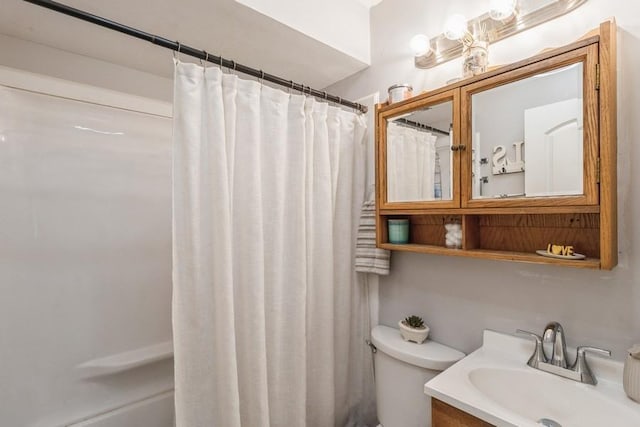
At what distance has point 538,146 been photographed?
3.44 feet

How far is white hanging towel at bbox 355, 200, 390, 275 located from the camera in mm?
1568

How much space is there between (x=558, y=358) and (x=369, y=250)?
0.85 metres

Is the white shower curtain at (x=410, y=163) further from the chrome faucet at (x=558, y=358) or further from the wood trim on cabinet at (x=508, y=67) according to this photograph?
the chrome faucet at (x=558, y=358)

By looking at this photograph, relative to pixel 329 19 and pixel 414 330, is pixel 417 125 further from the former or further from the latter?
pixel 414 330

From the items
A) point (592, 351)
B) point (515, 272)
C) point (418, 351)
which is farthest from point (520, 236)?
point (418, 351)

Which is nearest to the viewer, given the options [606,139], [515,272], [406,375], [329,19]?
[606,139]

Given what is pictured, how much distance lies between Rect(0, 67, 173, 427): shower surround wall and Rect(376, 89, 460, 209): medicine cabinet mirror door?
4.13 feet

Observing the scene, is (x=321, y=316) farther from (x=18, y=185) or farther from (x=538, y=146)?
(x=18, y=185)

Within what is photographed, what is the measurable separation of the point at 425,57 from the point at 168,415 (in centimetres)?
233

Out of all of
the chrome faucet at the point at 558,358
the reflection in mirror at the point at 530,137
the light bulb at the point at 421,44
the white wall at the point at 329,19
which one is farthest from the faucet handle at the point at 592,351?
the white wall at the point at 329,19

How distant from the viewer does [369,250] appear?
160 centimetres

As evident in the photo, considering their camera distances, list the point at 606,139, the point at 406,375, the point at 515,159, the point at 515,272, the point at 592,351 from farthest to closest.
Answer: the point at 406,375 → the point at 515,272 → the point at 515,159 → the point at 592,351 → the point at 606,139

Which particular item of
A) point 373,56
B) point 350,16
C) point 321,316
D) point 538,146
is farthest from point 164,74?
point 538,146

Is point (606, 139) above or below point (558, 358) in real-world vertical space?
above
